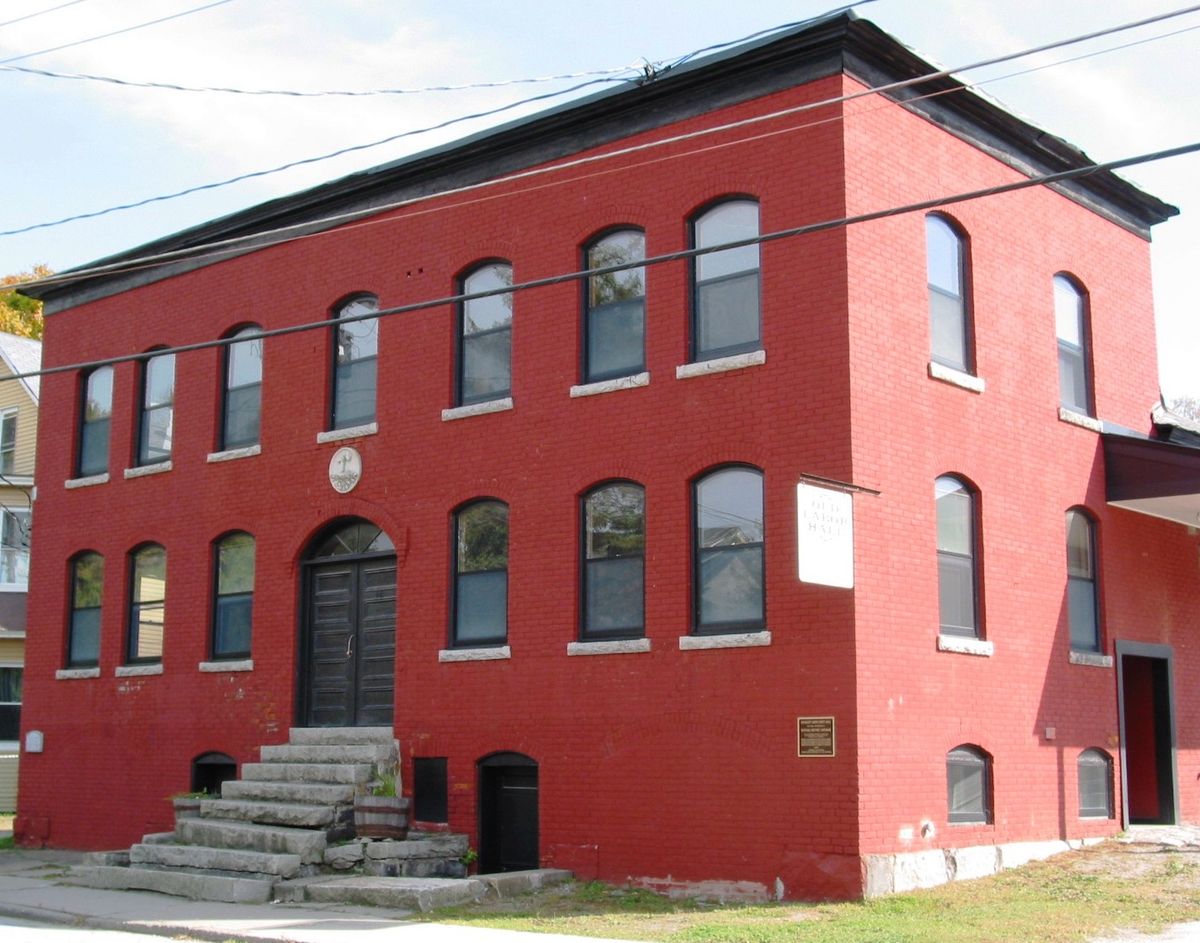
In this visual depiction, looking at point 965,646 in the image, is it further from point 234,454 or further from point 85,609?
point 85,609

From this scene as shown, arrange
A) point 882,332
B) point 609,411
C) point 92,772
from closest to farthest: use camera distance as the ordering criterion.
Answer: point 882,332 < point 609,411 < point 92,772

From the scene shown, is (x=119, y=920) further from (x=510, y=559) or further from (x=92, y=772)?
(x=92, y=772)

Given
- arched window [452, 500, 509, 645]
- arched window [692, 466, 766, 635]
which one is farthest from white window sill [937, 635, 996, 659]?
arched window [452, 500, 509, 645]

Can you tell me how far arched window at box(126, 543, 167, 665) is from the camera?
21.2 m

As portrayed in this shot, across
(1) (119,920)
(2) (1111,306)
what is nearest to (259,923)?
(1) (119,920)

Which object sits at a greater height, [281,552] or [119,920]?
[281,552]

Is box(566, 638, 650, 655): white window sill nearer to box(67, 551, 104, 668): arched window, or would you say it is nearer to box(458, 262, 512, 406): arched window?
box(458, 262, 512, 406): arched window

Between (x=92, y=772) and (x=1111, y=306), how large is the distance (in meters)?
15.0

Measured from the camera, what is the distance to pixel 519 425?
682 inches

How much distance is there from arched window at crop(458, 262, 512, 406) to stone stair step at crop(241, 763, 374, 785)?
14.4 ft

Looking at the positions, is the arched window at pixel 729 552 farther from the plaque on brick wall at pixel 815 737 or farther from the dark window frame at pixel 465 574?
the dark window frame at pixel 465 574

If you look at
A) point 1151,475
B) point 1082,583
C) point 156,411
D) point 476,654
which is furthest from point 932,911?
point 156,411

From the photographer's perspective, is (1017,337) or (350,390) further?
(350,390)

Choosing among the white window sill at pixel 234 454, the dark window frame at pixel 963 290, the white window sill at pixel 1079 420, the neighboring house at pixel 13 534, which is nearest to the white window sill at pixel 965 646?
the dark window frame at pixel 963 290
